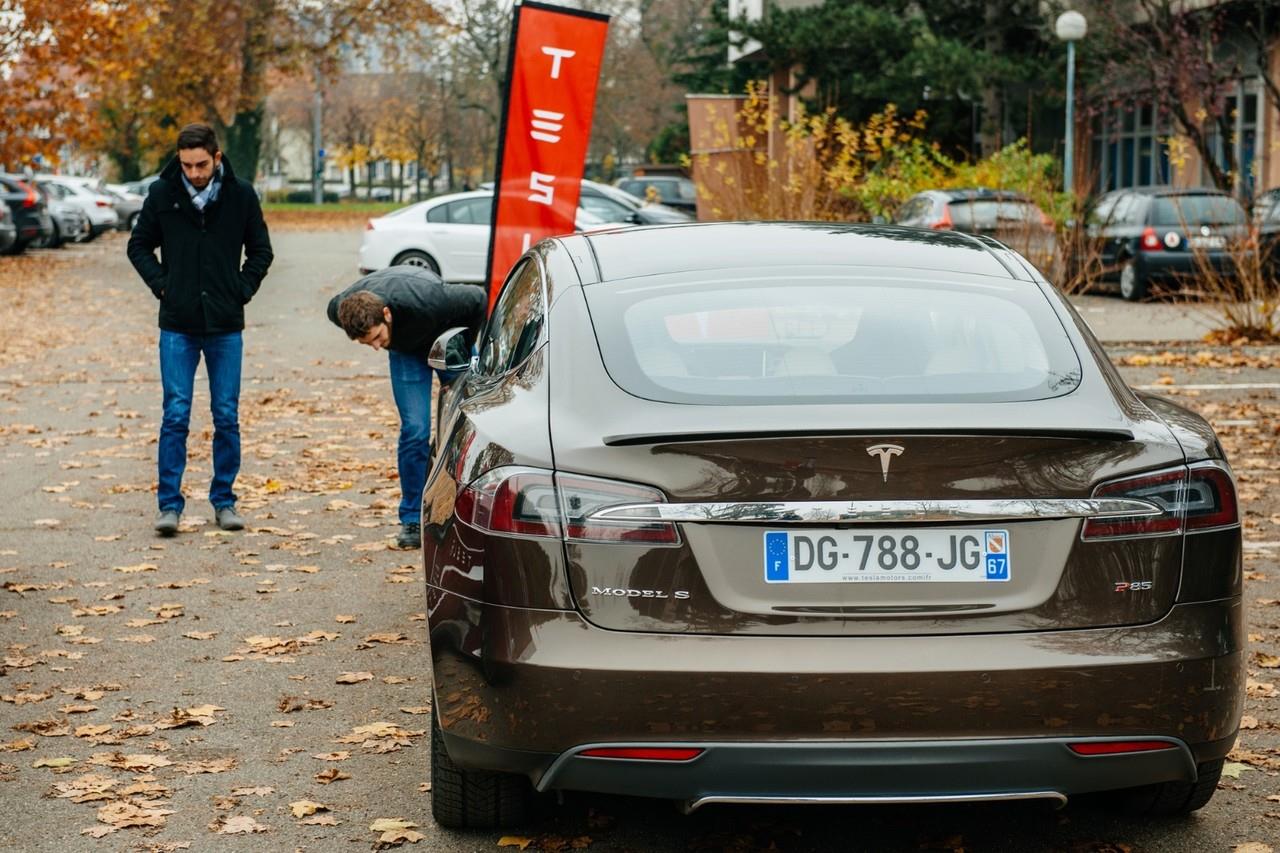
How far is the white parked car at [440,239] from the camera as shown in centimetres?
2400

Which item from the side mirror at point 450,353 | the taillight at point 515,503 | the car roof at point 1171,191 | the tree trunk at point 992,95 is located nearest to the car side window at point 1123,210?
the car roof at point 1171,191

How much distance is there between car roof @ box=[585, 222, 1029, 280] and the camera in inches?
189

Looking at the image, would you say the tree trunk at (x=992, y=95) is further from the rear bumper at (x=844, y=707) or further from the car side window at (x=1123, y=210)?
the rear bumper at (x=844, y=707)

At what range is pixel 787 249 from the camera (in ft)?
16.2

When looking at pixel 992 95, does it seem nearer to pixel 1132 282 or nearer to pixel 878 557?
pixel 1132 282

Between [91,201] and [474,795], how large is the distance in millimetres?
47850

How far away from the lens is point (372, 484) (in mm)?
10297

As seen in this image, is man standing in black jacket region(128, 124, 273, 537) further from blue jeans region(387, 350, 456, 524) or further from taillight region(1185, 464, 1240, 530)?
taillight region(1185, 464, 1240, 530)

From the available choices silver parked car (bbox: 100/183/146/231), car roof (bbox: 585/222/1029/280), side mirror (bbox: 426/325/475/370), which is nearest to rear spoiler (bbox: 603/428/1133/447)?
car roof (bbox: 585/222/1029/280)

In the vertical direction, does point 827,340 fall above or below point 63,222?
below

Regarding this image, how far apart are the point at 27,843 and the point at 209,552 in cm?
387

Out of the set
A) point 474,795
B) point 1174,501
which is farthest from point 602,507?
point 1174,501

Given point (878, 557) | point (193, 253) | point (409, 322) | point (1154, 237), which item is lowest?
point (878, 557)

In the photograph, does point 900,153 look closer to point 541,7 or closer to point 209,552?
point 541,7
